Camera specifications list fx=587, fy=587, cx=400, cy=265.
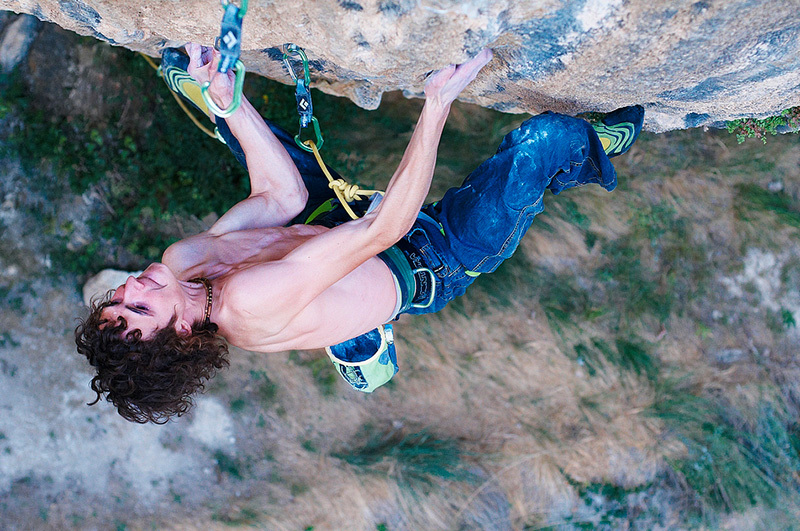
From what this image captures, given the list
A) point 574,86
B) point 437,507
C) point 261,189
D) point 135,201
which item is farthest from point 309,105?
point 437,507

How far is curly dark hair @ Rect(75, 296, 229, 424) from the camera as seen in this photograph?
1.76 m

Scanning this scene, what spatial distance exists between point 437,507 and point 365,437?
2.05 ft

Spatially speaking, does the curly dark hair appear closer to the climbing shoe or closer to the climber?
the climber

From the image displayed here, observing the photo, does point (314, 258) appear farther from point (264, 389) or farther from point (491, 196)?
point (264, 389)

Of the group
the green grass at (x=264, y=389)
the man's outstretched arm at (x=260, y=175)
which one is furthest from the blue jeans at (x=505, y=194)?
the green grass at (x=264, y=389)

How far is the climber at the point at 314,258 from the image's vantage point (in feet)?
5.66

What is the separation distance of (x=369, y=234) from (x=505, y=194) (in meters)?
0.61

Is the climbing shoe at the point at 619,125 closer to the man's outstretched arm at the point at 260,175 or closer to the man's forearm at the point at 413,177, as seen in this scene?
the man's forearm at the point at 413,177

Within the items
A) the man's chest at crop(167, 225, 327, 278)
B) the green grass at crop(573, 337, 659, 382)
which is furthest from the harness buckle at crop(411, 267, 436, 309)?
the green grass at crop(573, 337, 659, 382)

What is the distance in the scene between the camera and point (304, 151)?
249 cm

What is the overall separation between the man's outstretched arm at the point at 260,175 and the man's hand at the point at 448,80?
0.74m

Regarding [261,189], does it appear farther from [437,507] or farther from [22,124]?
[437,507]

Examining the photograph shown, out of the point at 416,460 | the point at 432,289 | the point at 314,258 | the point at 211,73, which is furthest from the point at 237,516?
the point at 211,73

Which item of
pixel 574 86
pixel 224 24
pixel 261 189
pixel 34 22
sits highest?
pixel 574 86
